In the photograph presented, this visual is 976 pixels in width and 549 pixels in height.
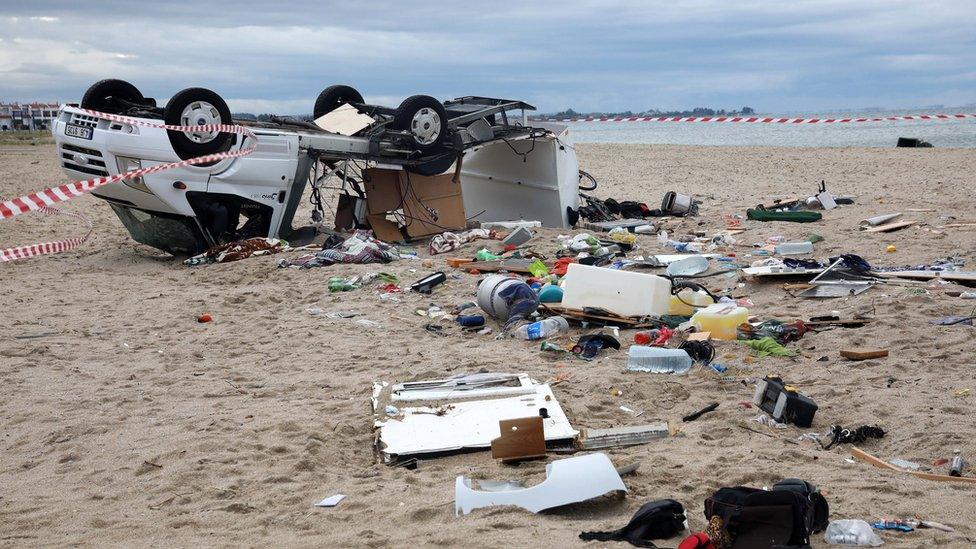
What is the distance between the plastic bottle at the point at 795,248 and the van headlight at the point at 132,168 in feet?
23.0

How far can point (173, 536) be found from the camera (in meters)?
3.61

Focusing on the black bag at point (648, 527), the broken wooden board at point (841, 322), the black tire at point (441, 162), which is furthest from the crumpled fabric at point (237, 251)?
the black bag at point (648, 527)

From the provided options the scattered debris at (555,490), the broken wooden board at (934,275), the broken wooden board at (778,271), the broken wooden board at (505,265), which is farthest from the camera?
the broken wooden board at (505,265)

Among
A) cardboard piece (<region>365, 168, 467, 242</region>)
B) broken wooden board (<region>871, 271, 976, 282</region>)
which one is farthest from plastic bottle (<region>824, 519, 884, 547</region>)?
cardboard piece (<region>365, 168, 467, 242</region>)

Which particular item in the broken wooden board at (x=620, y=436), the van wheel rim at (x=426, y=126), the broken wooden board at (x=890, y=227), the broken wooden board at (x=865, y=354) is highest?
the van wheel rim at (x=426, y=126)

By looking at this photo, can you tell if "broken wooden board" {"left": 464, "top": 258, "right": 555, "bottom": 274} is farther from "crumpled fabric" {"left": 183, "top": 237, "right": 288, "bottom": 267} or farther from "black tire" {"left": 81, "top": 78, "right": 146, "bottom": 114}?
"black tire" {"left": 81, "top": 78, "right": 146, "bottom": 114}

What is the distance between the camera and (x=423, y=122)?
11.3m

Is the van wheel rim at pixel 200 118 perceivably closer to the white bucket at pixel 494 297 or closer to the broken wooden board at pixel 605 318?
the white bucket at pixel 494 297

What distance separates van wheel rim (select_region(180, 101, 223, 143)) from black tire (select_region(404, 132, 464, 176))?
2.42 m

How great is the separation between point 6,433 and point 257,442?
1.51 metres

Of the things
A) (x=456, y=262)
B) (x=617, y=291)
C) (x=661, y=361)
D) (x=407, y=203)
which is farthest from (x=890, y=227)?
(x=661, y=361)

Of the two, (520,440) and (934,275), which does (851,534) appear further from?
(934,275)

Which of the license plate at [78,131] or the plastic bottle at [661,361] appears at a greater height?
the license plate at [78,131]

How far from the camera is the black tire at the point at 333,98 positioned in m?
12.5
